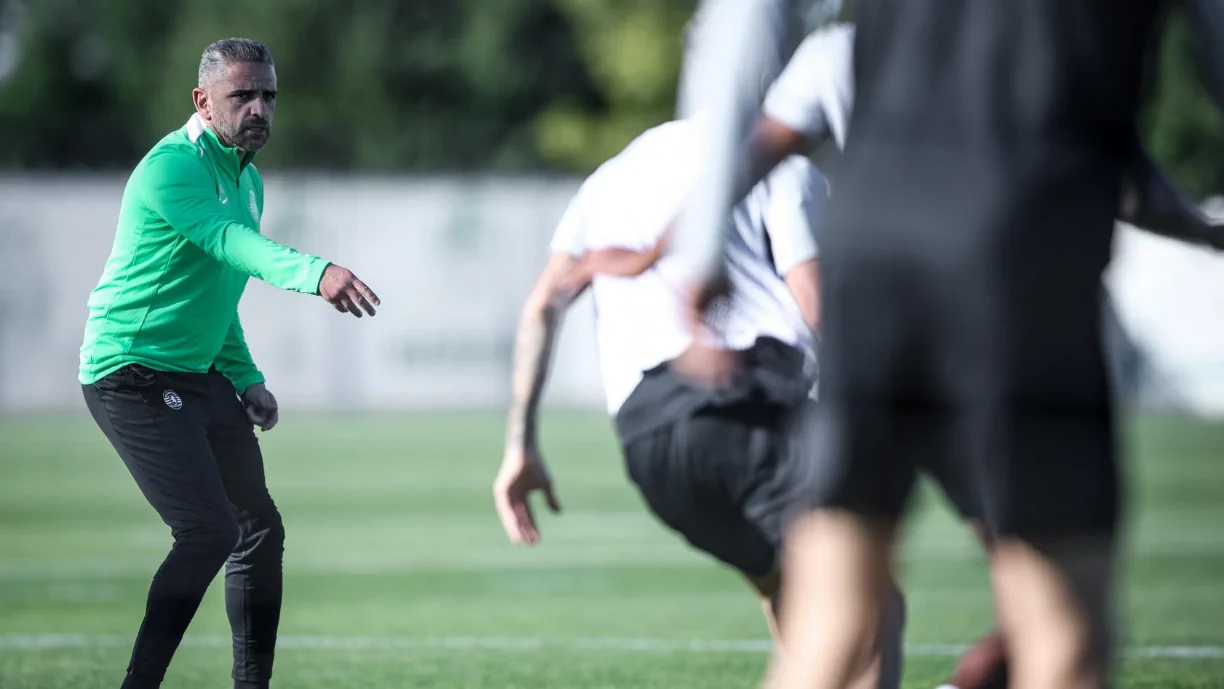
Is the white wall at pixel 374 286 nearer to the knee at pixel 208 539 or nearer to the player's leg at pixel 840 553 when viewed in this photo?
the knee at pixel 208 539

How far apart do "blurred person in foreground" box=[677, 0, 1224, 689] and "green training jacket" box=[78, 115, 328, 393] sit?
8.35ft

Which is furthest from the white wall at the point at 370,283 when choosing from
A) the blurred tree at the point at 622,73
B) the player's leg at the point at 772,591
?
the player's leg at the point at 772,591

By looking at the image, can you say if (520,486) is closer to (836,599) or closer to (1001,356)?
(836,599)

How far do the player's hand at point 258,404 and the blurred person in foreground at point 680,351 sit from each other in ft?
3.85

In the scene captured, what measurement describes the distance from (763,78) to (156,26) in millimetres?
53893

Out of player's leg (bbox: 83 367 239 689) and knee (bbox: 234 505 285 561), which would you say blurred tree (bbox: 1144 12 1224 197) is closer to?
knee (bbox: 234 505 285 561)

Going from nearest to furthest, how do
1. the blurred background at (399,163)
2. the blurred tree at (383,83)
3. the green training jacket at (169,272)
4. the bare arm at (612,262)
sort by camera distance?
1. the bare arm at (612,262)
2. the green training jacket at (169,272)
3. the blurred background at (399,163)
4. the blurred tree at (383,83)

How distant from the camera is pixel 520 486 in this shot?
13.5 ft

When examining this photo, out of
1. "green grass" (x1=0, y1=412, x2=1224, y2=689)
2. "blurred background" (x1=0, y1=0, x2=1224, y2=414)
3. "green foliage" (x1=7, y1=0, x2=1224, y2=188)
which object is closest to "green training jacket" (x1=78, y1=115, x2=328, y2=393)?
"green grass" (x1=0, y1=412, x2=1224, y2=689)

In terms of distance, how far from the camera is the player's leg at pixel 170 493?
497 centimetres

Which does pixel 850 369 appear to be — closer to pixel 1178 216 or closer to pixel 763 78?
pixel 763 78

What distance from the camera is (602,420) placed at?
2739 cm

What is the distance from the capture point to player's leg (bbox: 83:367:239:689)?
4.97 metres

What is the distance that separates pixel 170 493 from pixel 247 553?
359mm
